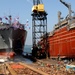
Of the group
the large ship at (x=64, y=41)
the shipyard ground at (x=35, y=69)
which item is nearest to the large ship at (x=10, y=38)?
the large ship at (x=64, y=41)

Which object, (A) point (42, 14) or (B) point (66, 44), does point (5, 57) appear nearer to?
(B) point (66, 44)

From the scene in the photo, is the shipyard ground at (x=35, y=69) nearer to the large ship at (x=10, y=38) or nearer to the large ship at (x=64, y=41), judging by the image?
the large ship at (x=64, y=41)

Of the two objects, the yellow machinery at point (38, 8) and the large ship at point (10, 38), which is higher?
the yellow machinery at point (38, 8)

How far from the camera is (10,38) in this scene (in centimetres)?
3459

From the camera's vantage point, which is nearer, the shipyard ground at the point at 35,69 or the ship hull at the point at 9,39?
the shipyard ground at the point at 35,69

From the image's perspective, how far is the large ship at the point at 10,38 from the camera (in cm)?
3406

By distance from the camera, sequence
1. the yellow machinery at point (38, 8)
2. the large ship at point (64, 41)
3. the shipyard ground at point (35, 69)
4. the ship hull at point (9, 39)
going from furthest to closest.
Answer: the yellow machinery at point (38, 8) → the ship hull at point (9, 39) → the large ship at point (64, 41) → the shipyard ground at point (35, 69)

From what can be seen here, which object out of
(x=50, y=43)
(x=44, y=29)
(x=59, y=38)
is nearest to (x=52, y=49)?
(x=50, y=43)

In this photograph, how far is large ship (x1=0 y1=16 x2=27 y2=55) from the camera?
112 ft

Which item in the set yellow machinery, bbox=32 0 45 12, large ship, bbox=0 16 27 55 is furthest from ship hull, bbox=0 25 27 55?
yellow machinery, bbox=32 0 45 12

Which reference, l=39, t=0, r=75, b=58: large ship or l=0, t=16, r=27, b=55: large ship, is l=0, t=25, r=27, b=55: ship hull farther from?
l=39, t=0, r=75, b=58: large ship

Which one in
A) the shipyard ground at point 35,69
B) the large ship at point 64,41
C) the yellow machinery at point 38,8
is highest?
the yellow machinery at point 38,8

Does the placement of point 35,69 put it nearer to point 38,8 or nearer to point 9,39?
point 9,39

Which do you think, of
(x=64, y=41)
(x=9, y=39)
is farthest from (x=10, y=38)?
(x=64, y=41)
